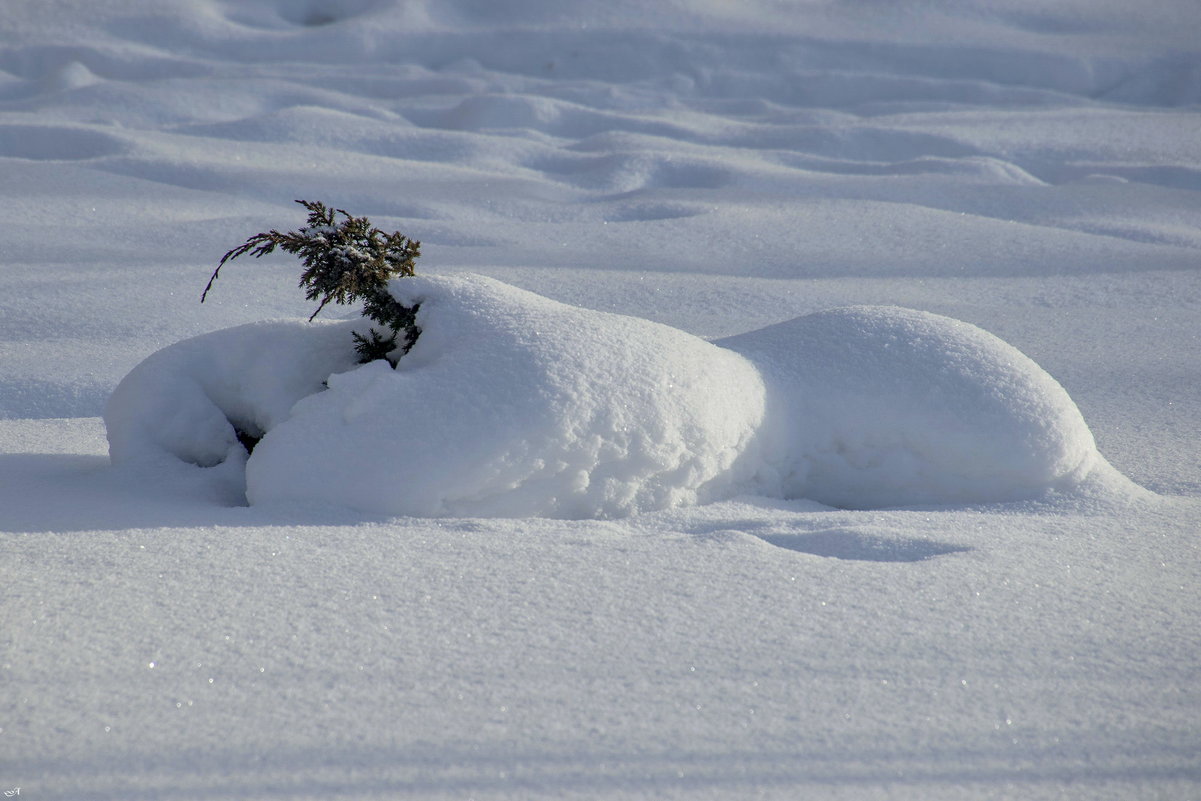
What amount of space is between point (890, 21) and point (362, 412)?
30.3ft

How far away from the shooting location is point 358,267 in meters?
2.05

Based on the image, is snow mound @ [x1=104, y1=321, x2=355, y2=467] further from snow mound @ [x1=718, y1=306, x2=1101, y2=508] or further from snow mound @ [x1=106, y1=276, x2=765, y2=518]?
snow mound @ [x1=718, y1=306, x2=1101, y2=508]

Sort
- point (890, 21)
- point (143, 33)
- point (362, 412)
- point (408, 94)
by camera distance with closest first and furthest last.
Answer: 1. point (362, 412)
2. point (408, 94)
3. point (143, 33)
4. point (890, 21)

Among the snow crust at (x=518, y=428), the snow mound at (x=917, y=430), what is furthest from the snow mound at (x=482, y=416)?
the snow mound at (x=917, y=430)

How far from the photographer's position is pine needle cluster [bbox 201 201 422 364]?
79.7 inches

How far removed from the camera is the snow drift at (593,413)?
1.87 meters

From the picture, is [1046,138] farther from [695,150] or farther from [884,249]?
[884,249]

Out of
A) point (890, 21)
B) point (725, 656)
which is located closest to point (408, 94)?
point (890, 21)

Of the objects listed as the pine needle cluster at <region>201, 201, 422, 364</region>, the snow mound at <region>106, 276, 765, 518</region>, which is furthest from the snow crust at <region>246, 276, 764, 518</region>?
the pine needle cluster at <region>201, 201, 422, 364</region>

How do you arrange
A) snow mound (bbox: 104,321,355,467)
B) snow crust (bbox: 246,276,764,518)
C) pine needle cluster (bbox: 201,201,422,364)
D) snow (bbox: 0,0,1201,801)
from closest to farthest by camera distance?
snow (bbox: 0,0,1201,801)
snow crust (bbox: 246,276,764,518)
pine needle cluster (bbox: 201,201,422,364)
snow mound (bbox: 104,321,355,467)

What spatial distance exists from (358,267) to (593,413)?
1.84 feet

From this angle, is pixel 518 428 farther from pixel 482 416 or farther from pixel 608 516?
pixel 608 516

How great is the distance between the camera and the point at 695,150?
6.30m

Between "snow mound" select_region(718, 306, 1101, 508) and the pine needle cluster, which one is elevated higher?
the pine needle cluster
